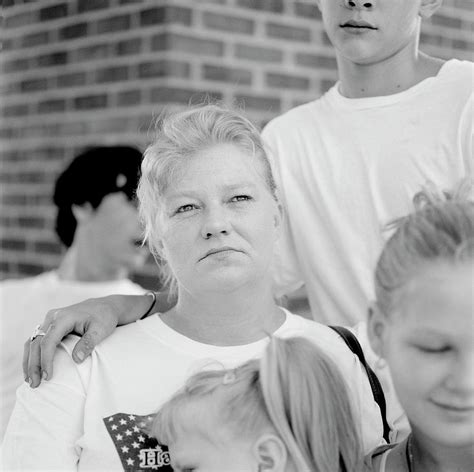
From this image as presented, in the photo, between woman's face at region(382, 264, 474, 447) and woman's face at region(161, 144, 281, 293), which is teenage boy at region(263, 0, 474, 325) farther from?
woman's face at region(382, 264, 474, 447)

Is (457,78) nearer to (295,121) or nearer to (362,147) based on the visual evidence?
(362,147)

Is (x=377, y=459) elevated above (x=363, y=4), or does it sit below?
below

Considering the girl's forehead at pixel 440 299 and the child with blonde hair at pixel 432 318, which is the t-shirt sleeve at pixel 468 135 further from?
the girl's forehead at pixel 440 299

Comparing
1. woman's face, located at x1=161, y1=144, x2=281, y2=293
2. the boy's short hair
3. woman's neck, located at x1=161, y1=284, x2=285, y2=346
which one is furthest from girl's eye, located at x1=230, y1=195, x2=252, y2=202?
the boy's short hair

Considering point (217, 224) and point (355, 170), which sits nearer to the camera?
point (217, 224)

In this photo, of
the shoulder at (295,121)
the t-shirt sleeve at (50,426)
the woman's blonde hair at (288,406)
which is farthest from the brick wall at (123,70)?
the woman's blonde hair at (288,406)

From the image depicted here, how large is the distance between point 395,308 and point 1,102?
3.17 metres

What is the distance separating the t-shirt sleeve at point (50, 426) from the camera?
1628mm

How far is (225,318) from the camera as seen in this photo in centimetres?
176

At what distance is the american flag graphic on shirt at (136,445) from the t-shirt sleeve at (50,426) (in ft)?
0.24

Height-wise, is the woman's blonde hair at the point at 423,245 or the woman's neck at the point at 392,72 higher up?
the woman's neck at the point at 392,72

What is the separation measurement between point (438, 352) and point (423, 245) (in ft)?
0.52

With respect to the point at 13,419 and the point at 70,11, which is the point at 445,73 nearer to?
the point at 13,419

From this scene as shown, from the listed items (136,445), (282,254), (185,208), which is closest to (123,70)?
(282,254)
